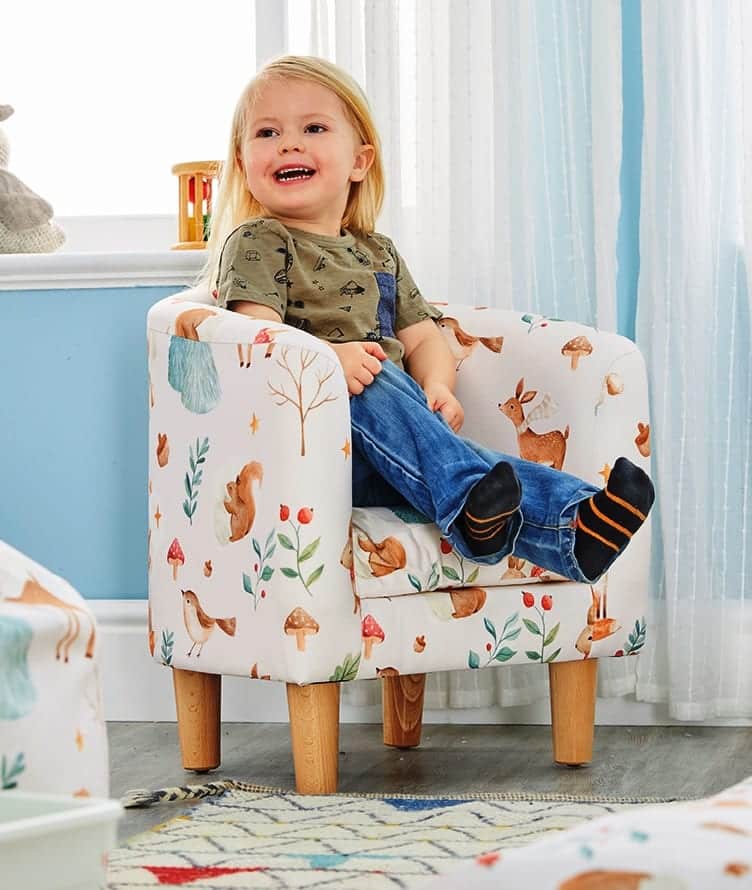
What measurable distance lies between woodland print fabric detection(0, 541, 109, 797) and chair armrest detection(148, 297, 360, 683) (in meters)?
0.70

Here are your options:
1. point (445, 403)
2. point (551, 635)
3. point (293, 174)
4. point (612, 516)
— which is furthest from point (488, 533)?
point (293, 174)

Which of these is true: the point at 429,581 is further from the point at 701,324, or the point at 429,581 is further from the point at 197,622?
the point at 701,324

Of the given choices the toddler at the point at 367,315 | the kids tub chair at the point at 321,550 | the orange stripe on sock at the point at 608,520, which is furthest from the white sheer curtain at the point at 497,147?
the orange stripe on sock at the point at 608,520

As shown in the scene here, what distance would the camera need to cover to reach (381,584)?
6.04 ft

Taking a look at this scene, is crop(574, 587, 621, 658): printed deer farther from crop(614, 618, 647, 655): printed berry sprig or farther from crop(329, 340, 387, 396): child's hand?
crop(329, 340, 387, 396): child's hand

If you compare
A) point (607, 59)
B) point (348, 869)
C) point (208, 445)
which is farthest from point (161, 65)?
point (348, 869)

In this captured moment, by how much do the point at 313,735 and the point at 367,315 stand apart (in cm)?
65

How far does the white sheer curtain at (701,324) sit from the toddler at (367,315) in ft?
1.34

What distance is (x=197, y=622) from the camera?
6.36 ft

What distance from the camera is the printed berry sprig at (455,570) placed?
1.88 m

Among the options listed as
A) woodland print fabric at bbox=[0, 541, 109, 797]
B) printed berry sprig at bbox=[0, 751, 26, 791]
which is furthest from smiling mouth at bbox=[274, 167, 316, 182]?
printed berry sprig at bbox=[0, 751, 26, 791]

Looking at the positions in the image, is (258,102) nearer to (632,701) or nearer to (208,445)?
(208,445)

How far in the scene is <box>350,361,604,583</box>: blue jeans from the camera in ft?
5.92

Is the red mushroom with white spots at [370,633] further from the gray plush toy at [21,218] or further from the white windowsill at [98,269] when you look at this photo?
the gray plush toy at [21,218]
